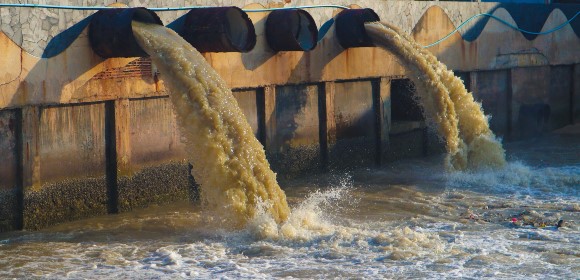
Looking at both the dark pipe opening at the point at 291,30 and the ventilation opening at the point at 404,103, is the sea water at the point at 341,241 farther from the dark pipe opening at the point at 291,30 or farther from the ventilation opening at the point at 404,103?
the ventilation opening at the point at 404,103

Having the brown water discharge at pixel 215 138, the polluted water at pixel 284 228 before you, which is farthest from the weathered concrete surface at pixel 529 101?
the brown water discharge at pixel 215 138

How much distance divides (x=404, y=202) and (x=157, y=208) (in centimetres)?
296

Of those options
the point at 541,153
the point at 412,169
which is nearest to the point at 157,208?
the point at 412,169

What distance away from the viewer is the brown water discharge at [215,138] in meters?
10.0

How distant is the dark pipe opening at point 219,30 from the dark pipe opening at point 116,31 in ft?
2.69

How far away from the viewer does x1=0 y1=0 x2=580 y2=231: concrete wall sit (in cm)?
1008

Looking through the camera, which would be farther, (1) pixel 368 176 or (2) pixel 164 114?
(1) pixel 368 176

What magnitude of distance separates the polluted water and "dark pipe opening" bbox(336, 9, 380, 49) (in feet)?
6.91

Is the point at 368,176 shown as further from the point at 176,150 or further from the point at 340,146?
the point at 176,150

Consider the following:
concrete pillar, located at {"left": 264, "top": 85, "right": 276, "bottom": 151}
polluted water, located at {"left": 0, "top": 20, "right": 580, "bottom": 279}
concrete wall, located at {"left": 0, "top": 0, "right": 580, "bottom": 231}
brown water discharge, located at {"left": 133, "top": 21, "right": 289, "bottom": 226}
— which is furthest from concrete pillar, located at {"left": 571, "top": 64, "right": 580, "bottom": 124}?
brown water discharge, located at {"left": 133, "top": 21, "right": 289, "bottom": 226}

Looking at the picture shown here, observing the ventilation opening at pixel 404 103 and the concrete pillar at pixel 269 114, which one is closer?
the concrete pillar at pixel 269 114

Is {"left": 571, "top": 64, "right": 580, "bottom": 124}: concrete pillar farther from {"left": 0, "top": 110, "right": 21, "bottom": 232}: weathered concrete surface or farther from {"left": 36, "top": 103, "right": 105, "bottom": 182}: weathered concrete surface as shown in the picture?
{"left": 0, "top": 110, "right": 21, "bottom": 232}: weathered concrete surface

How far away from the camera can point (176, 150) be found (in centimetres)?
1170

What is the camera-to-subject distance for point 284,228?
9617 millimetres
